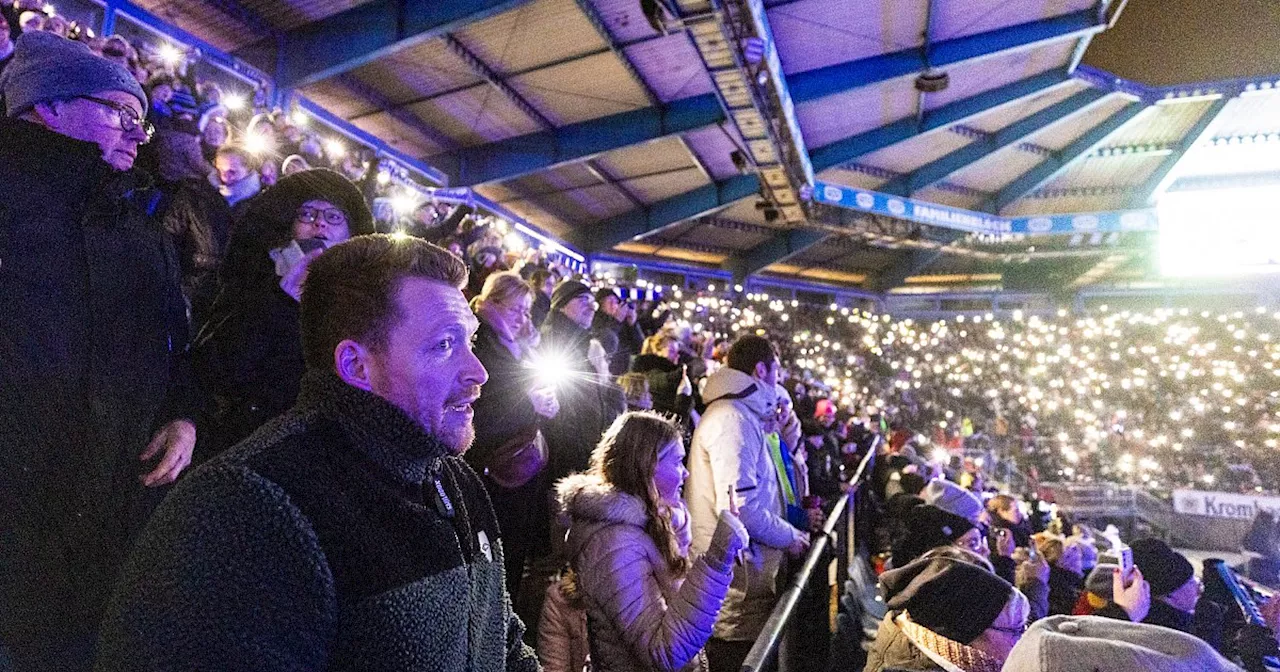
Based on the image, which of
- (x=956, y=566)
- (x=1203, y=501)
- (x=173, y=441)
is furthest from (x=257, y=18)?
(x=1203, y=501)

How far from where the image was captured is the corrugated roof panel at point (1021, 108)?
45.7 feet

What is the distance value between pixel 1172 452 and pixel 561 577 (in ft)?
79.3

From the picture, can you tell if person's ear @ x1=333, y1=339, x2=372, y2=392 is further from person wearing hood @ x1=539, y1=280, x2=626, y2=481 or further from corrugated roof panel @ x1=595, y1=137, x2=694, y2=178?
corrugated roof panel @ x1=595, y1=137, x2=694, y2=178

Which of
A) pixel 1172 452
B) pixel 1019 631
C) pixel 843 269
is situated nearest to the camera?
pixel 1019 631

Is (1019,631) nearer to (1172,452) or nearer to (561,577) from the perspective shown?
(561,577)

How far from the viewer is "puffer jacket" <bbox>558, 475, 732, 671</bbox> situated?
2186mm

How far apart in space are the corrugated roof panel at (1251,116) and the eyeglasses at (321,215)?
59.4 feet

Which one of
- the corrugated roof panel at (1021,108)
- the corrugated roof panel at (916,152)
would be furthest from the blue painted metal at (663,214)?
the corrugated roof panel at (1021,108)

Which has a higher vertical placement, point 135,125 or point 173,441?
point 135,125

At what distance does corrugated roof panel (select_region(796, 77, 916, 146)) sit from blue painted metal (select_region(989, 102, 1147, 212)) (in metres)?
5.26

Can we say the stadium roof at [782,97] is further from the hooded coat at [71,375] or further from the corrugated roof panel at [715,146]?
→ the hooded coat at [71,375]

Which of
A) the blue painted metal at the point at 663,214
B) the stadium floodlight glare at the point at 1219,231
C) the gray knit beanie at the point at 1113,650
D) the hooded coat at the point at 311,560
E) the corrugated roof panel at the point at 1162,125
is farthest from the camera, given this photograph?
the stadium floodlight glare at the point at 1219,231

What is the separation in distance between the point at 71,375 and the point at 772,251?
69.1 feet

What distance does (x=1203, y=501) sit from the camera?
1413cm
